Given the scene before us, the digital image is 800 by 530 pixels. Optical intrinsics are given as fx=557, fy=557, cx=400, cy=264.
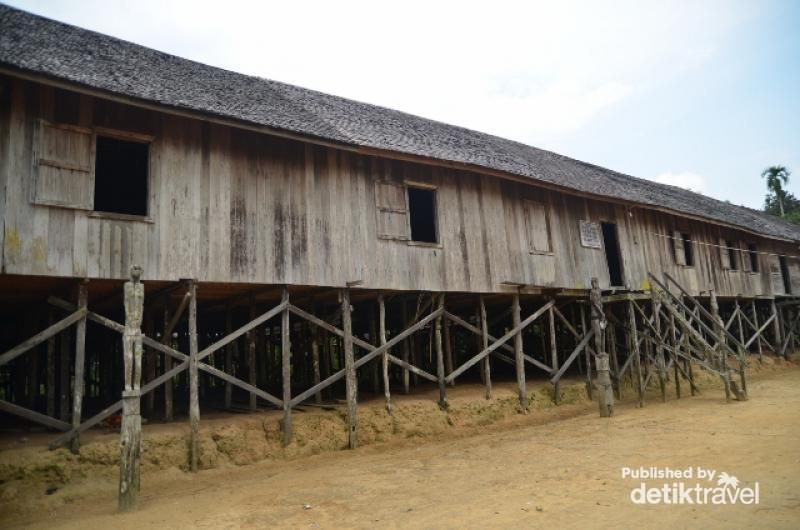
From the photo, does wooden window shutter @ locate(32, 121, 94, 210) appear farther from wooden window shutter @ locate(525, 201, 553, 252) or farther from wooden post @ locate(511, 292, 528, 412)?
wooden window shutter @ locate(525, 201, 553, 252)

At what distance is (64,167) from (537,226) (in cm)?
1082

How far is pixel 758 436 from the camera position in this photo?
9000 mm

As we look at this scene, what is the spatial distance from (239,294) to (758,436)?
9.68 metres

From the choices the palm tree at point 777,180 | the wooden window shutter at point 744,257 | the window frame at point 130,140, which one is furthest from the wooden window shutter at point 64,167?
the palm tree at point 777,180

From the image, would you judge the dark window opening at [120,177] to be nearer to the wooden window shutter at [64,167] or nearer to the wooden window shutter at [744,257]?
the wooden window shutter at [64,167]

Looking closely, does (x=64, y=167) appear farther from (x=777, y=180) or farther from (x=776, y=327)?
(x=777, y=180)

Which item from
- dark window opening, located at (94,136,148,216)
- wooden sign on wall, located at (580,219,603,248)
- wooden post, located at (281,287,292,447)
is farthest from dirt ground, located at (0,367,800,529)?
dark window opening, located at (94,136,148,216)

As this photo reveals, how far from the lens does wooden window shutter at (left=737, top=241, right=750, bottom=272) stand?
22.6 metres

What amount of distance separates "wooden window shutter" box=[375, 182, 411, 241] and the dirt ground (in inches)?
171

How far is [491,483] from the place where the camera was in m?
7.65

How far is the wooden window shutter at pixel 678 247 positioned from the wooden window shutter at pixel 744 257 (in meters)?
4.82

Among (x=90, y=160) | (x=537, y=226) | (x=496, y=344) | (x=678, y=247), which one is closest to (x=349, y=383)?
(x=496, y=344)

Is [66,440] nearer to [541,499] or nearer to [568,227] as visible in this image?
[541,499]

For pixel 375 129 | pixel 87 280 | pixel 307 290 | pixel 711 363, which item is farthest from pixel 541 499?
pixel 711 363
